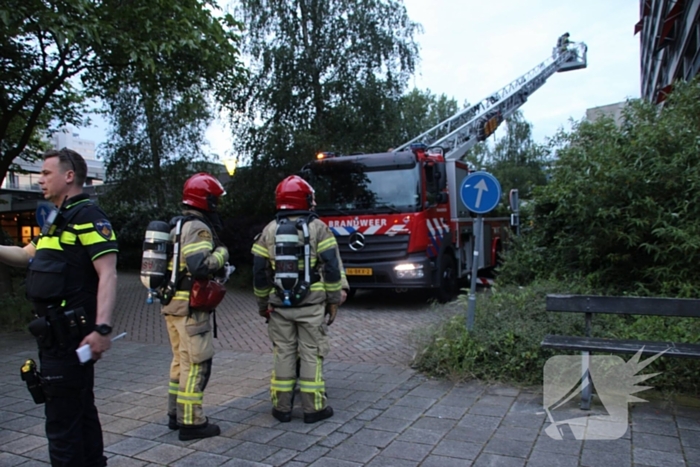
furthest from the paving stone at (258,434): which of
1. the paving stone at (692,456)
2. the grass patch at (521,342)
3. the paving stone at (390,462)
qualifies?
the paving stone at (692,456)

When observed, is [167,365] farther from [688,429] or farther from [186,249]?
[688,429]

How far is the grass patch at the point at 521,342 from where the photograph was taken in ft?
16.0

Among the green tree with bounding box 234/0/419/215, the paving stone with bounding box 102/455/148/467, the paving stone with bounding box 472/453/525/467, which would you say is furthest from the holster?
the green tree with bounding box 234/0/419/215

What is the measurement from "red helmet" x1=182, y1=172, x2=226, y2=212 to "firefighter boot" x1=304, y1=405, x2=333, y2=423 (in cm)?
178

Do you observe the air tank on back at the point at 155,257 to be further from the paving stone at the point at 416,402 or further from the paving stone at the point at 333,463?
the paving stone at the point at 416,402

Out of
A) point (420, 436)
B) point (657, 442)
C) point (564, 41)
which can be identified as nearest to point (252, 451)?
point (420, 436)

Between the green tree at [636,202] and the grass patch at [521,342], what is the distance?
109 centimetres

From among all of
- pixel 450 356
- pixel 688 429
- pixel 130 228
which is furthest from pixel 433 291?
pixel 130 228

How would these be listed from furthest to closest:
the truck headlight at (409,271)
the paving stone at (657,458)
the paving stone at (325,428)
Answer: the truck headlight at (409,271), the paving stone at (325,428), the paving stone at (657,458)

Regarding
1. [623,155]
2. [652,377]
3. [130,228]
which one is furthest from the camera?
[130,228]

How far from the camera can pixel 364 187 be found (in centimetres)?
1019

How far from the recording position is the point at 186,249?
3994mm

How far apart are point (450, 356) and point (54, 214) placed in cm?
391

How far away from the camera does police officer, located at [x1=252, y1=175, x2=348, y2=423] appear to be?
14.3ft
